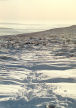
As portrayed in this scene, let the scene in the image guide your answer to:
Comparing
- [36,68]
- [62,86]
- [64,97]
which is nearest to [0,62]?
[36,68]

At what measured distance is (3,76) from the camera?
17.7ft

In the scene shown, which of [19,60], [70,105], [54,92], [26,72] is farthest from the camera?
[19,60]

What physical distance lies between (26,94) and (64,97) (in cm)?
68

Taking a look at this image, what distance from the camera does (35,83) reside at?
15.5 feet

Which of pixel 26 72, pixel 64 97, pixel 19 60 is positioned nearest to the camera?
pixel 64 97

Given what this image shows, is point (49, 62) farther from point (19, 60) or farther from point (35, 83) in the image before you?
point (35, 83)

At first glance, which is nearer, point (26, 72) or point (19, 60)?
point (26, 72)

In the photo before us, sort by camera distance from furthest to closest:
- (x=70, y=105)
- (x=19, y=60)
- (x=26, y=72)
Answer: (x=19, y=60) < (x=26, y=72) < (x=70, y=105)

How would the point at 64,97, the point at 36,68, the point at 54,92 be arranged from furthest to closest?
the point at 36,68 → the point at 54,92 → the point at 64,97

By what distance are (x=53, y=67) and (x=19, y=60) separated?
1628 mm

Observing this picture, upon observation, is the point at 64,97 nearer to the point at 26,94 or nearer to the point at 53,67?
the point at 26,94

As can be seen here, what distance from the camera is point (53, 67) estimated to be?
252 inches

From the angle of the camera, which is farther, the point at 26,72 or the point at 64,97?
the point at 26,72

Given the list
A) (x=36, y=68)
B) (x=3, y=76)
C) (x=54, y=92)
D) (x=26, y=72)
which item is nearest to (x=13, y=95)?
(x=54, y=92)
